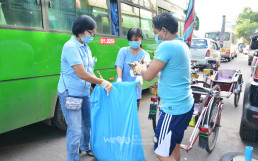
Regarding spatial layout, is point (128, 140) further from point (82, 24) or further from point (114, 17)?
point (114, 17)

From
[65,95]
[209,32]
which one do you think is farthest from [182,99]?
[209,32]

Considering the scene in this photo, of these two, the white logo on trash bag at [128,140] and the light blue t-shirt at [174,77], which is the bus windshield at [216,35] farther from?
the light blue t-shirt at [174,77]

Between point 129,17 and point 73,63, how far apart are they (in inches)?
127

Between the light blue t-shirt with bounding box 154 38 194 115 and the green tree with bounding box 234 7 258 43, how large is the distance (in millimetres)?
50941

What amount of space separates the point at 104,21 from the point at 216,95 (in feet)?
8.56

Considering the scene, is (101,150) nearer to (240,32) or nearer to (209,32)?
(209,32)

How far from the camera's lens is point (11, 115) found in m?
2.87

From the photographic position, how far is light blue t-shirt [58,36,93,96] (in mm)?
2250

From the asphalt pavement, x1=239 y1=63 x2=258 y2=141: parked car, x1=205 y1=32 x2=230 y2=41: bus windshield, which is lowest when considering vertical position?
the asphalt pavement

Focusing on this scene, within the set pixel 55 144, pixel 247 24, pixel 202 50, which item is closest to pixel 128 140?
pixel 55 144

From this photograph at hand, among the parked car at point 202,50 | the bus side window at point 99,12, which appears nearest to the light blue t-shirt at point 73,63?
the bus side window at point 99,12

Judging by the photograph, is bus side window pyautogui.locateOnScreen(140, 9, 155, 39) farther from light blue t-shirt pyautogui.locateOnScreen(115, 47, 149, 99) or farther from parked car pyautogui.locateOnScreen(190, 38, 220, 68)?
parked car pyautogui.locateOnScreen(190, 38, 220, 68)

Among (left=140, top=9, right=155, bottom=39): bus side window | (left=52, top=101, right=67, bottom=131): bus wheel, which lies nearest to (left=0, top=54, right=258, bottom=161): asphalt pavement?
(left=52, top=101, right=67, bottom=131): bus wheel

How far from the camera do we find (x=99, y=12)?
4.23 metres
